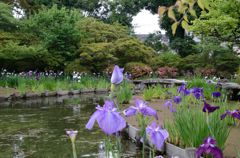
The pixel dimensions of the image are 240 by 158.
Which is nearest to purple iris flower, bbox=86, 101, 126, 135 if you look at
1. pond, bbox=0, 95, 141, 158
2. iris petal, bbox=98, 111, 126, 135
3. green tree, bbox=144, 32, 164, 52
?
iris petal, bbox=98, 111, 126, 135

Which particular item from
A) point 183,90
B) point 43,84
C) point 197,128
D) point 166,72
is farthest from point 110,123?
point 166,72

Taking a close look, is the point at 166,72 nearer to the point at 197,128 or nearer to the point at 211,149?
the point at 197,128

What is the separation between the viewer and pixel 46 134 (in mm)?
7715

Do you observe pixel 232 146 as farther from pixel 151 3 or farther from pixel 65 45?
pixel 151 3

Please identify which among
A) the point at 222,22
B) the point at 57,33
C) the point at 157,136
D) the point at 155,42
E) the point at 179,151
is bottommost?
the point at 179,151

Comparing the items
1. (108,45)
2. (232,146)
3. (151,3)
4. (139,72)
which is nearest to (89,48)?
(108,45)

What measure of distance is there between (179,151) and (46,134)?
3290 mm

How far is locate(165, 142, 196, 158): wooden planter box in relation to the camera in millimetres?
4648

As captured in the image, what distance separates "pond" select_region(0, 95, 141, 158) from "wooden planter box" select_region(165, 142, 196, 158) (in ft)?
2.01

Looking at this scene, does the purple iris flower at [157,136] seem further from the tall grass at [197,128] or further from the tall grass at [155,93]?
the tall grass at [155,93]

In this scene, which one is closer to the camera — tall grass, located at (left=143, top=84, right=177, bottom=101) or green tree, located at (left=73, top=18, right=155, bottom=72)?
tall grass, located at (left=143, top=84, right=177, bottom=101)

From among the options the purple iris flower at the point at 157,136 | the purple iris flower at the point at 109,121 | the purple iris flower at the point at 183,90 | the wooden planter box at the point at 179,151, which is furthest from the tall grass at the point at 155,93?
the purple iris flower at the point at 109,121

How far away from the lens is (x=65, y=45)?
22.1 meters

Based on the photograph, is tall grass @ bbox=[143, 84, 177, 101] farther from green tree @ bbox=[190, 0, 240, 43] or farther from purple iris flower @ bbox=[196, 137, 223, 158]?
purple iris flower @ bbox=[196, 137, 223, 158]
